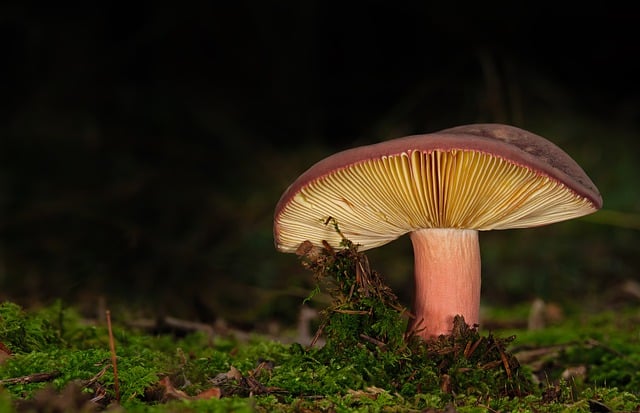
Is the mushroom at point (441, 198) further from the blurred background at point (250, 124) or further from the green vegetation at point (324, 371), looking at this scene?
the blurred background at point (250, 124)

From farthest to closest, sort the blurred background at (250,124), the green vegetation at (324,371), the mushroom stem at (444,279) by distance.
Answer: the blurred background at (250,124), the mushroom stem at (444,279), the green vegetation at (324,371)

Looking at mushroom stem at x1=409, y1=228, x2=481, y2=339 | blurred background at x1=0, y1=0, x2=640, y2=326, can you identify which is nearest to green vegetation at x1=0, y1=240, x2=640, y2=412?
mushroom stem at x1=409, y1=228, x2=481, y2=339

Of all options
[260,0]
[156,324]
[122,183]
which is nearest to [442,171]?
[156,324]

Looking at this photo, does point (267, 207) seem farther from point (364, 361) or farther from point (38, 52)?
point (364, 361)

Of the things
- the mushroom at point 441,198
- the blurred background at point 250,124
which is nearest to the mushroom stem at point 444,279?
the mushroom at point 441,198

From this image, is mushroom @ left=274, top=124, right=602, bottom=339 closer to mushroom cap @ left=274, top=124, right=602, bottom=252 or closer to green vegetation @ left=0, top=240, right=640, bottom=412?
mushroom cap @ left=274, top=124, right=602, bottom=252

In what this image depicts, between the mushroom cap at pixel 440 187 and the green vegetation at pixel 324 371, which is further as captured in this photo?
the mushroom cap at pixel 440 187
